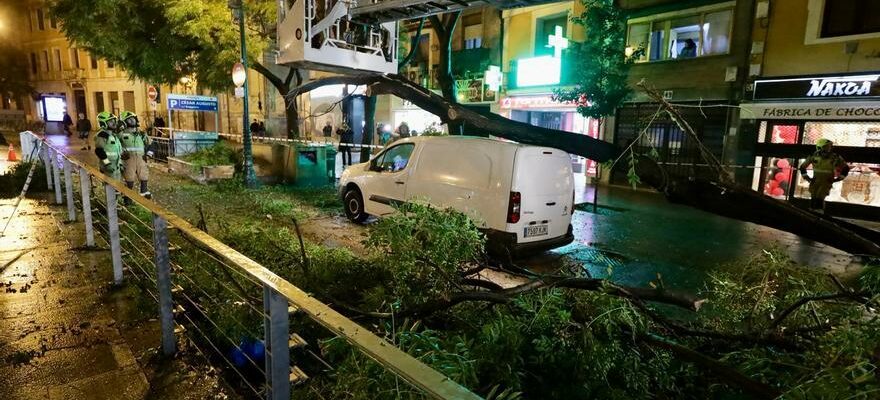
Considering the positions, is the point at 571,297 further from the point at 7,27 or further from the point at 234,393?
the point at 7,27

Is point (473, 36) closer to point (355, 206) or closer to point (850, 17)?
point (850, 17)

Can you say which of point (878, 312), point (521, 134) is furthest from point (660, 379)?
point (521, 134)

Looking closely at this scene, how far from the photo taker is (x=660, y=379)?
112 inches

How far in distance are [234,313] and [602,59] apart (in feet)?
37.8

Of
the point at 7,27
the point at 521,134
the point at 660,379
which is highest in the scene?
the point at 7,27

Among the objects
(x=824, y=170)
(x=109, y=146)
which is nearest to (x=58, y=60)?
(x=109, y=146)

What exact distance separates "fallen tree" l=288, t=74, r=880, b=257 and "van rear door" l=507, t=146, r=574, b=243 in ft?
1.08

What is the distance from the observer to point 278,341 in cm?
208

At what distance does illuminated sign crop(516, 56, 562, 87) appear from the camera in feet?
59.3

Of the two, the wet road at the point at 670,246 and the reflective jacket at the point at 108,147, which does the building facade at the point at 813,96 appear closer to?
the wet road at the point at 670,246

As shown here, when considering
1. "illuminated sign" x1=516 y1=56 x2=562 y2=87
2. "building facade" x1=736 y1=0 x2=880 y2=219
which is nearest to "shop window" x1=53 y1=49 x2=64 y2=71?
"illuminated sign" x1=516 y1=56 x2=562 y2=87

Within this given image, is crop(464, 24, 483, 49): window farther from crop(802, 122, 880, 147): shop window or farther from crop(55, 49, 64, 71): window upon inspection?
crop(55, 49, 64, 71): window

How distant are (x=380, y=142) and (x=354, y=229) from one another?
16.0 m

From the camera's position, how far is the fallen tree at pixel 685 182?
14.6 feet
